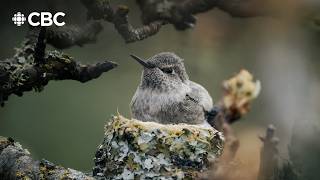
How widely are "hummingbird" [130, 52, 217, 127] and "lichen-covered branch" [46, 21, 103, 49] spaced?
0.86 feet

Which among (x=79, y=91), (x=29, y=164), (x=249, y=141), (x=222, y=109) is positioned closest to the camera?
Result: (x=222, y=109)

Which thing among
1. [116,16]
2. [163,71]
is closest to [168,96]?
[163,71]

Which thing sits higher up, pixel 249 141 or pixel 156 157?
pixel 249 141

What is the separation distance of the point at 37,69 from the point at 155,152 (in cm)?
71

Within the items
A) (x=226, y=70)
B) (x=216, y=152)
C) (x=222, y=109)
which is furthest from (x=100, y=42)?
(x=222, y=109)

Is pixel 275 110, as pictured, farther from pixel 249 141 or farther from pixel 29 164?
pixel 29 164

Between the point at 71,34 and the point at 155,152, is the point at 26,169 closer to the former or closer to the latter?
the point at 155,152

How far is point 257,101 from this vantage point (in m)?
3.99

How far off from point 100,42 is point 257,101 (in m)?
0.97

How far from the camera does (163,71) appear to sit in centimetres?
350

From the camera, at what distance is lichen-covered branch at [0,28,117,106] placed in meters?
3.23

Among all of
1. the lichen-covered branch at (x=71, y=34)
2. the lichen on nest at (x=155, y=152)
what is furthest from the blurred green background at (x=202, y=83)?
the lichen on nest at (x=155, y=152)

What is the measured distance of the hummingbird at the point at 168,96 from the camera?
3.38 meters

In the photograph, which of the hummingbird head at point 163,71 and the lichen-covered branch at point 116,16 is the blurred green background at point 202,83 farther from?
the hummingbird head at point 163,71
